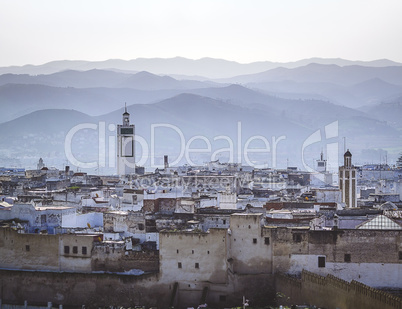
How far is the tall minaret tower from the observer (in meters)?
63.6

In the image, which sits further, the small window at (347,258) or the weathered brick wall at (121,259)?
the weathered brick wall at (121,259)

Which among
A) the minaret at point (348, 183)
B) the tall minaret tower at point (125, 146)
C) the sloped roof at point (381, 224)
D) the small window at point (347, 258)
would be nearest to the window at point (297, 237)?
the small window at point (347, 258)

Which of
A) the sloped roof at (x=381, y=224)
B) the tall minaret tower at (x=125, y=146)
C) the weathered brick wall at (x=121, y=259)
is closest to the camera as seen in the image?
the weathered brick wall at (x=121, y=259)

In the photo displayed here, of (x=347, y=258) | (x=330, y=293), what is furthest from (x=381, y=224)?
(x=330, y=293)

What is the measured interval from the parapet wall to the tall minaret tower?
129 ft

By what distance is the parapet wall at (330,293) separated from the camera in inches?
859

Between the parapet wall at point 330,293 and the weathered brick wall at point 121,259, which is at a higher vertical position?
the weathered brick wall at point 121,259

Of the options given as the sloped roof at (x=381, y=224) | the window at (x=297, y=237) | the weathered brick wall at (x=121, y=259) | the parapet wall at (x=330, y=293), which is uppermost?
the sloped roof at (x=381, y=224)

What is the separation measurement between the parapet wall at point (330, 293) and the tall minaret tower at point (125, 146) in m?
39.5

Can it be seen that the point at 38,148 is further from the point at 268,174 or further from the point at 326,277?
the point at 326,277

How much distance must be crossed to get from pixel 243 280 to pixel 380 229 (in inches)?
190

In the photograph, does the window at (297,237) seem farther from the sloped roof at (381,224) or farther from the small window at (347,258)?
the sloped roof at (381,224)

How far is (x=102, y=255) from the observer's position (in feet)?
88.7

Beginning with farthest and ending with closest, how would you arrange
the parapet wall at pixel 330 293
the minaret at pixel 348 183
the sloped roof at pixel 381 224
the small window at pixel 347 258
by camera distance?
the minaret at pixel 348 183, the sloped roof at pixel 381 224, the small window at pixel 347 258, the parapet wall at pixel 330 293
